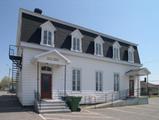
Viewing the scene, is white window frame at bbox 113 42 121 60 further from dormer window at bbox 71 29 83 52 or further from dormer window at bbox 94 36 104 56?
dormer window at bbox 71 29 83 52

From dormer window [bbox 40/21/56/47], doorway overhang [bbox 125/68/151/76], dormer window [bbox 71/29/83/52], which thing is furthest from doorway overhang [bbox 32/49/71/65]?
doorway overhang [bbox 125/68/151/76]

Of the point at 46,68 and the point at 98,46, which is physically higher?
the point at 98,46

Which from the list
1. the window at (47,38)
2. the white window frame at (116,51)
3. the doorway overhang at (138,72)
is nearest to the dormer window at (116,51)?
the white window frame at (116,51)

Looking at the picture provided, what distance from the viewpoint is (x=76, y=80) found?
20.8 metres

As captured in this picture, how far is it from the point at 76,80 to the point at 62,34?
4.72 meters

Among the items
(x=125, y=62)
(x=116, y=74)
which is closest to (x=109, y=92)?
(x=116, y=74)

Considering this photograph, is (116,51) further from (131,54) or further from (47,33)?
(47,33)

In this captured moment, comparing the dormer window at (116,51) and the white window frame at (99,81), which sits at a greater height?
the dormer window at (116,51)

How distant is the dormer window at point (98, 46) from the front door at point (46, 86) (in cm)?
657

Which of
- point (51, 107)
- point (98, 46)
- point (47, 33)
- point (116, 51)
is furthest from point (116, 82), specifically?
point (51, 107)

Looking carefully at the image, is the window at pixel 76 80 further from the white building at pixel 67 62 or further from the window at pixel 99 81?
the window at pixel 99 81

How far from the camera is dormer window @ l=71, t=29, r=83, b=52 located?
20.9m

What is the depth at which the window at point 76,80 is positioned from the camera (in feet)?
67.4

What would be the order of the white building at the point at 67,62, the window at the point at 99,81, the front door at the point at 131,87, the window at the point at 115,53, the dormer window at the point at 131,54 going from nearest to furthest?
the white building at the point at 67,62 < the window at the point at 99,81 < the window at the point at 115,53 < the front door at the point at 131,87 < the dormer window at the point at 131,54
